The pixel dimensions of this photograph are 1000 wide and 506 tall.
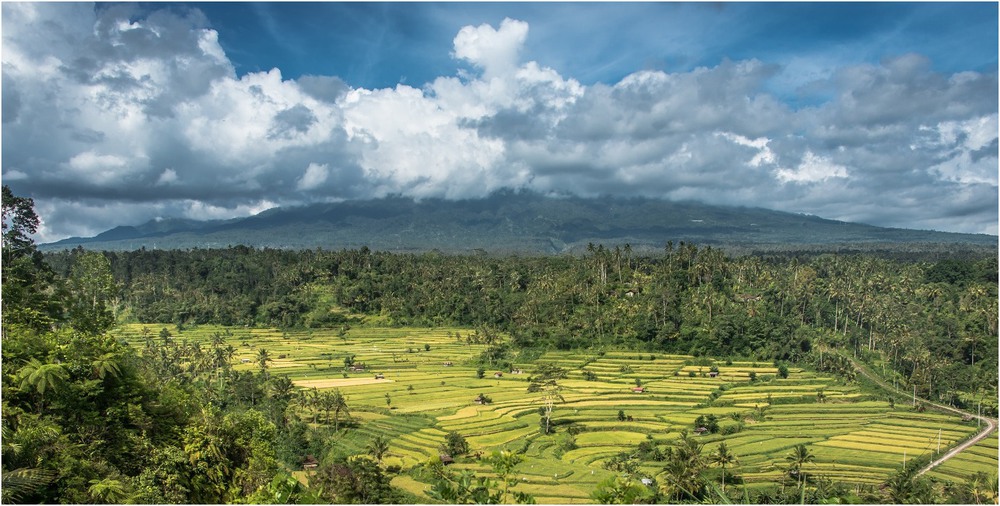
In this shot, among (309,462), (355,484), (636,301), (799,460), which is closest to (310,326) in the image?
(636,301)

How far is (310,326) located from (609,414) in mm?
48246

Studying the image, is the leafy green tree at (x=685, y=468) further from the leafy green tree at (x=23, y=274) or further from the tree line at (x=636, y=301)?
the tree line at (x=636, y=301)

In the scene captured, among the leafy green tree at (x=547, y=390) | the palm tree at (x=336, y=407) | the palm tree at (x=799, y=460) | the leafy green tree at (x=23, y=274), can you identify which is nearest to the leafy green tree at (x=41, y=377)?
the leafy green tree at (x=23, y=274)

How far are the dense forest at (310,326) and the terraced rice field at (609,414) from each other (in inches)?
172

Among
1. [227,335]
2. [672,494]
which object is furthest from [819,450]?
[227,335]

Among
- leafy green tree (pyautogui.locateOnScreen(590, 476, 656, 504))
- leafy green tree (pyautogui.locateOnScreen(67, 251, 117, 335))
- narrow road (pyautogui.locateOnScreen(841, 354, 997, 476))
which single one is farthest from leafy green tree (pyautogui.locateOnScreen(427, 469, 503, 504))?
narrow road (pyautogui.locateOnScreen(841, 354, 997, 476))

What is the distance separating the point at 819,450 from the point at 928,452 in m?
6.41

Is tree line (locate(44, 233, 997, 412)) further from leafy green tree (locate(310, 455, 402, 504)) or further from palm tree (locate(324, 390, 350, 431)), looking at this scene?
leafy green tree (locate(310, 455, 402, 504))

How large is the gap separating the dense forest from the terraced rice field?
4.37 m

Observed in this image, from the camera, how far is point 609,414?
132ft

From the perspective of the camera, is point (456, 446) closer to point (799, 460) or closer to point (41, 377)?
point (799, 460)

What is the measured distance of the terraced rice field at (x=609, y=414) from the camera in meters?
31.0

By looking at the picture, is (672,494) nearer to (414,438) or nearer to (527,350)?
(414,438)

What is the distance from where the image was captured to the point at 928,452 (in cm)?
3384
